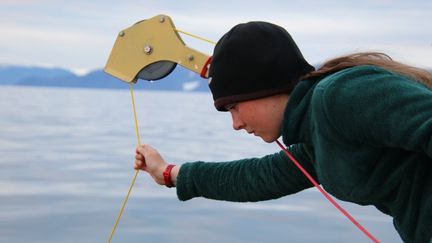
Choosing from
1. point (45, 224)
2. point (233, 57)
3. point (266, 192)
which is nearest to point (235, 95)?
point (233, 57)

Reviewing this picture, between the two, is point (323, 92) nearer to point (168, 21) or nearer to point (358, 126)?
point (358, 126)

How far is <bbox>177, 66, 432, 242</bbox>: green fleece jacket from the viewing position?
1573 millimetres

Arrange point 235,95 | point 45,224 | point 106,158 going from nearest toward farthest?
point 235,95 < point 45,224 < point 106,158

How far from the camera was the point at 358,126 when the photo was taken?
163 centimetres

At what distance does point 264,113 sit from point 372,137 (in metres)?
0.32

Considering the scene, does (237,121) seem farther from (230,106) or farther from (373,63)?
(373,63)

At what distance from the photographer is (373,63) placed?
179 centimetres

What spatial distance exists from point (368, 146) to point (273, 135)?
0.92ft

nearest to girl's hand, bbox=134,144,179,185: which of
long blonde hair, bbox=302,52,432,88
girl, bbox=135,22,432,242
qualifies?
girl, bbox=135,22,432,242

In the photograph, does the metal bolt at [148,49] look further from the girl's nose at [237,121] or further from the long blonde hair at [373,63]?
the long blonde hair at [373,63]

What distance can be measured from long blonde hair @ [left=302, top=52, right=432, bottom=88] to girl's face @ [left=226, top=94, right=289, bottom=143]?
0.30 feet

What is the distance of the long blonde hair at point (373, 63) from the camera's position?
1.78 metres

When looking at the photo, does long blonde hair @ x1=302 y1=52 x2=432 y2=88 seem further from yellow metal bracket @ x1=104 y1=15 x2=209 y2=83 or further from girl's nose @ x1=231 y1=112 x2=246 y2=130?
yellow metal bracket @ x1=104 y1=15 x2=209 y2=83

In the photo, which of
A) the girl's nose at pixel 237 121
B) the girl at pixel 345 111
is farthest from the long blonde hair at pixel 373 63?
the girl's nose at pixel 237 121
